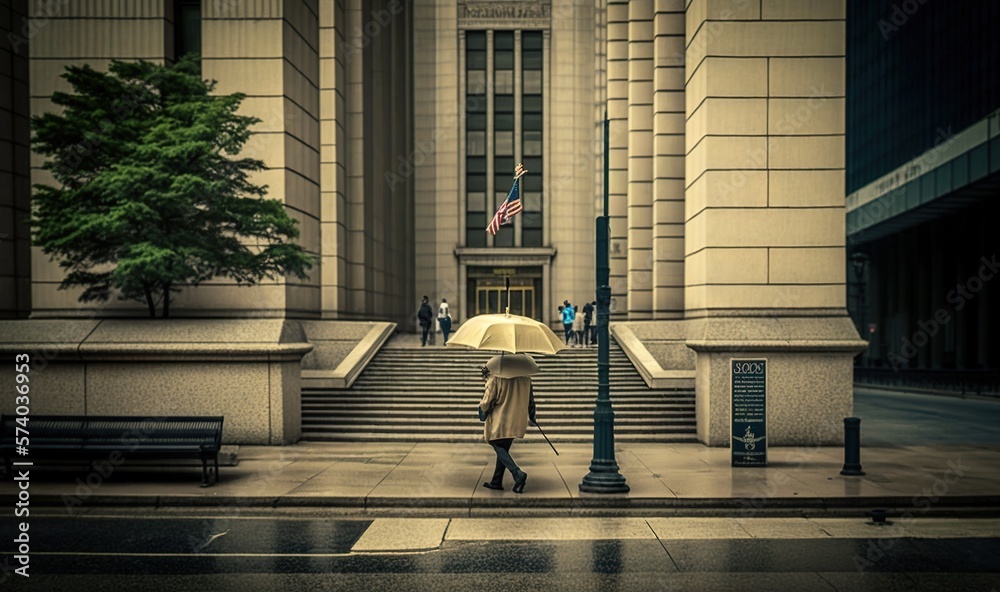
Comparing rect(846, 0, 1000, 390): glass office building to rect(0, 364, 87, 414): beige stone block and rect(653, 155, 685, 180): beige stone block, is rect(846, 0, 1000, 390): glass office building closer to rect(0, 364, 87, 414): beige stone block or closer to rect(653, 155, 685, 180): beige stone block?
rect(653, 155, 685, 180): beige stone block

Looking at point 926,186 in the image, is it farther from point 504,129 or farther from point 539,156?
point 504,129

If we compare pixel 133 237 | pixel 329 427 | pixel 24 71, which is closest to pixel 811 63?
pixel 329 427

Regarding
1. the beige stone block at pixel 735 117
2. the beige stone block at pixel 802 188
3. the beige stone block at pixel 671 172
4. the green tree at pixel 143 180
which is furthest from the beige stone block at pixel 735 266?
the green tree at pixel 143 180

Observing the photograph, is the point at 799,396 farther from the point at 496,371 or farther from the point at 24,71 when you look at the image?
the point at 24,71

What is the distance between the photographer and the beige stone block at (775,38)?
1636 centimetres

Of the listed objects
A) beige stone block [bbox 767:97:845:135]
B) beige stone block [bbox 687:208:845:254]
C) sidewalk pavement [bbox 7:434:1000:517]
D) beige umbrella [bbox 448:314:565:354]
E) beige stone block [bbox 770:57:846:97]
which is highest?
beige stone block [bbox 770:57:846:97]

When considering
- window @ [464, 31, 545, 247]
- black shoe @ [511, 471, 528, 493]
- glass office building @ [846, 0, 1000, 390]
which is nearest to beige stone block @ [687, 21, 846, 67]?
black shoe @ [511, 471, 528, 493]

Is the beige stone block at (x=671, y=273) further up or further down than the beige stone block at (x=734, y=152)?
further down

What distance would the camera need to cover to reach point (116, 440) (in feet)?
37.8

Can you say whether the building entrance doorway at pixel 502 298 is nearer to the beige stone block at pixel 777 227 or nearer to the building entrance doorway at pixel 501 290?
the building entrance doorway at pixel 501 290

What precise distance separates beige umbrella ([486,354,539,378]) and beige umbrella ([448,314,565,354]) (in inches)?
14.5

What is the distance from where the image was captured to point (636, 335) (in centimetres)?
2411

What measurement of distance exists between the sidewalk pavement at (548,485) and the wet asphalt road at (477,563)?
121 cm

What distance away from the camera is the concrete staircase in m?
16.9
